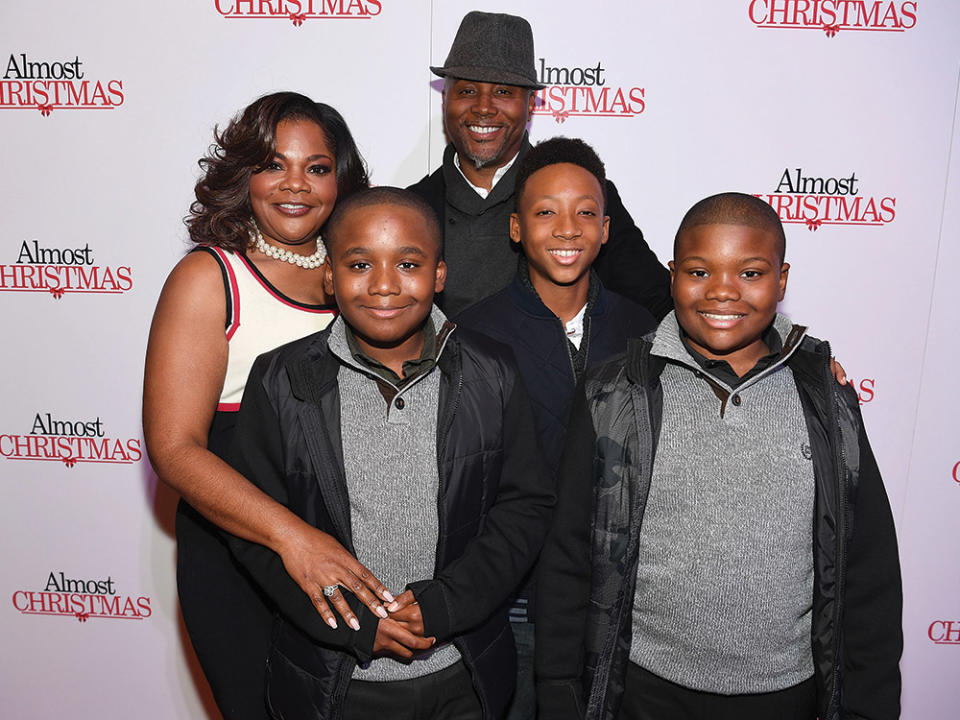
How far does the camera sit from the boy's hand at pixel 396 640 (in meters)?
1.29

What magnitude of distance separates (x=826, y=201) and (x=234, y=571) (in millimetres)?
2279

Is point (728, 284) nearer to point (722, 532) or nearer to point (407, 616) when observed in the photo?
point (722, 532)

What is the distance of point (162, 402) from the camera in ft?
5.05

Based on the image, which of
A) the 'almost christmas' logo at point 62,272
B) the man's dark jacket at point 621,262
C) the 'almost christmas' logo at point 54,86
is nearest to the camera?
the man's dark jacket at point 621,262

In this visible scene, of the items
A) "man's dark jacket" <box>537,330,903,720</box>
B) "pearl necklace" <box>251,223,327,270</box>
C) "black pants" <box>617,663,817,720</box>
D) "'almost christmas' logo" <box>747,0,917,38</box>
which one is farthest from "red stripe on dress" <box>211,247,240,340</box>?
"'almost christmas' logo" <box>747,0,917,38</box>

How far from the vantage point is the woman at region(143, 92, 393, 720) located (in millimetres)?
1552

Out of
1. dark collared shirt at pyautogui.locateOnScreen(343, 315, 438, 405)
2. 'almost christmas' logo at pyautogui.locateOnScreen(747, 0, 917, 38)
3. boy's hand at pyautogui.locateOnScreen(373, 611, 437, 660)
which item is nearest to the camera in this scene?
boy's hand at pyautogui.locateOnScreen(373, 611, 437, 660)

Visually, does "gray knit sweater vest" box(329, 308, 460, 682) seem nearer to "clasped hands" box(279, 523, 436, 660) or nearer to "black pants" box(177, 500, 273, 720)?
"clasped hands" box(279, 523, 436, 660)

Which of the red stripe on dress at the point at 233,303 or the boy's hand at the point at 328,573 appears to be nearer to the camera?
the boy's hand at the point at 328,573

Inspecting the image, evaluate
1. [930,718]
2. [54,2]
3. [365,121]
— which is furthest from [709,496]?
[54,2]

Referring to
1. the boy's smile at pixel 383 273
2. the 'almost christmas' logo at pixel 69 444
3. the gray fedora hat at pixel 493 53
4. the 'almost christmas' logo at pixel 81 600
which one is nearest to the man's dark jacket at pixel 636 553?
the boy's smile at pixel 383 273

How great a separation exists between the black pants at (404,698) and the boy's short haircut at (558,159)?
45.2 inches

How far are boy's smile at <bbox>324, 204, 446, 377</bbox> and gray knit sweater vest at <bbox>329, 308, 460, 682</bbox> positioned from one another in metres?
0.09

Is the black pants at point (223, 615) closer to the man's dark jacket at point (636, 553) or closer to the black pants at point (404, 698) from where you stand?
the black pants at point (404, 698)
